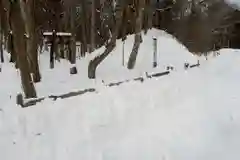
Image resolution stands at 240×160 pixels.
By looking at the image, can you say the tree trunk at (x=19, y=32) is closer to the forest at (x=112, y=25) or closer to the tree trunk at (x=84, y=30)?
the forest at (x=112, y=25)

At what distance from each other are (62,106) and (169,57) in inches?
459

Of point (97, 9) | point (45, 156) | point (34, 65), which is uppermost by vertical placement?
point (97, 9)

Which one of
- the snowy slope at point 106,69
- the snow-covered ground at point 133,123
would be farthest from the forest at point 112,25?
the snow-covered ground at point 133,123

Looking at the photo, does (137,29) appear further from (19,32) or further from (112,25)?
(19,32)

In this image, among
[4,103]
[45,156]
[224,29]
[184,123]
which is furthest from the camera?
[224,29]

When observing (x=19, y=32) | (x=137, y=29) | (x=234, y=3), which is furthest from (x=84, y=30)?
(x=19, y=32)

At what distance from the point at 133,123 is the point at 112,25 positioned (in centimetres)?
1550

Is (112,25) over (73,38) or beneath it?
over

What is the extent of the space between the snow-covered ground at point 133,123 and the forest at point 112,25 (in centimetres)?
377

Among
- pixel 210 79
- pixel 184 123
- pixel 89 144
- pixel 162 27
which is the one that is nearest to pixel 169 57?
pixel 210 79

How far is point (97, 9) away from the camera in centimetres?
2670

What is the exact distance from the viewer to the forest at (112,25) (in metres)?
16.6

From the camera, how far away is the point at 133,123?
27.5 feet

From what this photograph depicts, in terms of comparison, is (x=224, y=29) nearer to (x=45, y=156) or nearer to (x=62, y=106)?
(x=62, y=106)
